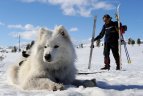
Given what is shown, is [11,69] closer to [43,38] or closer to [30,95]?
[43,38]

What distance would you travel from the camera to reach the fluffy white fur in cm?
587

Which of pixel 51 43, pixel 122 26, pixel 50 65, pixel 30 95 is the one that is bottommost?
pixel 30 95

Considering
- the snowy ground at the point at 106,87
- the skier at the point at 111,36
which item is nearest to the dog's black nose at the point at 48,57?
the snowy ground at the point at 106,87

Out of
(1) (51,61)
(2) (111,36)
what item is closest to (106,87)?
(1) (51,61)

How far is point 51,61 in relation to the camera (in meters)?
5.86

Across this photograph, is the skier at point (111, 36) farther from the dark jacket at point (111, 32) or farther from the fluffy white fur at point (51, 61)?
the fluffy white fur at point (51, 61)

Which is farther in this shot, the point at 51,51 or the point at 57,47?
the point at 57,47

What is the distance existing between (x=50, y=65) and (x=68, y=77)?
463mm

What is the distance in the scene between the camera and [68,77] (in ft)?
20.5

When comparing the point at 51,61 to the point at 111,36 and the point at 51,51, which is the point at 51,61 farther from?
the point at 111,36

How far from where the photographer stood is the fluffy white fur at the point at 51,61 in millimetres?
5871

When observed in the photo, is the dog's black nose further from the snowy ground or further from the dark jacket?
the dark jacket

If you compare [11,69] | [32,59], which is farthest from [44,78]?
[11,69]

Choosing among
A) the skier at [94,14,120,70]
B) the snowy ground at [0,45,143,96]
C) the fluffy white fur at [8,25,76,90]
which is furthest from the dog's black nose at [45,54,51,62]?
the skier at [94,14,120,70]
